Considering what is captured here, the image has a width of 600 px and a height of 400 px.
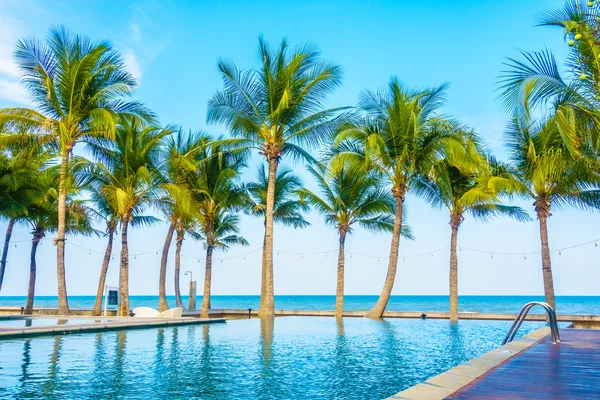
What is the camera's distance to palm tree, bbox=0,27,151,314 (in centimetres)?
1880

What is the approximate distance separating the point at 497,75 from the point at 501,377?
694 cm

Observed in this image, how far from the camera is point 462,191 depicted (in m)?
22.3

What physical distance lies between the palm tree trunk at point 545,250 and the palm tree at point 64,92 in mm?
15954

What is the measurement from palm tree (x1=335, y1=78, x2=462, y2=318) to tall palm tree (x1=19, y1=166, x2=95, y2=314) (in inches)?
558

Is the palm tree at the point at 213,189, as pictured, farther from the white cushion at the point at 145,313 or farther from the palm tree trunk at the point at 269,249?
the white cushion at the point at 145,313

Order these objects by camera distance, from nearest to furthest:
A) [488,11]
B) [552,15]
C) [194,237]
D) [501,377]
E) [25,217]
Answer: [501,377], [552,15], [488,11], [25,217], [194,237]

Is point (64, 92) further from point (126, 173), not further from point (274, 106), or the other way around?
point (274, 106)

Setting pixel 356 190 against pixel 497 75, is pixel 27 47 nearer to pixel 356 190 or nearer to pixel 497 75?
pixel 356 190

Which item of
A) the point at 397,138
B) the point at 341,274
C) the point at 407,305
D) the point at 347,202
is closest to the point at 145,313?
the point at 341,274

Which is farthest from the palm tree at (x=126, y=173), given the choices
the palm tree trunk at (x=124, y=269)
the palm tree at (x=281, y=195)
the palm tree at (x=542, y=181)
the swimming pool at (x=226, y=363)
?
the palm tree at (x=542, y=181)

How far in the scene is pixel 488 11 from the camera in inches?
588

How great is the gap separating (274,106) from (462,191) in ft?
29.1

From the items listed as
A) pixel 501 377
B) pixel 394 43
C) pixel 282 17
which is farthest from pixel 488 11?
pixel 501 377

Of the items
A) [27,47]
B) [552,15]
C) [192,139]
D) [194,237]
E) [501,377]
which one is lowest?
[501,377]
